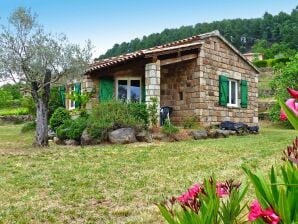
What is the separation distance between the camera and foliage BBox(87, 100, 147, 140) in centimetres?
1292

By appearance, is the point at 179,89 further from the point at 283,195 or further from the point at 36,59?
the point at 283,195

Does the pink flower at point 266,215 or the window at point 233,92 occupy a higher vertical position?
the window at point 233,92

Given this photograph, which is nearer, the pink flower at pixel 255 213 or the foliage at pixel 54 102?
the pink flower at pixel 255 213

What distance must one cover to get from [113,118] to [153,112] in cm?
172

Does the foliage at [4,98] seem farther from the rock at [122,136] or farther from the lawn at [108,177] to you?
the lawn at [108,177]

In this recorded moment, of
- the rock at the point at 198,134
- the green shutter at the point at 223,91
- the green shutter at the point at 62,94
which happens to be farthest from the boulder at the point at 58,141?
the green shutter at the point at 62,94

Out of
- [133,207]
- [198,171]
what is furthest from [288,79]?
[133,207]

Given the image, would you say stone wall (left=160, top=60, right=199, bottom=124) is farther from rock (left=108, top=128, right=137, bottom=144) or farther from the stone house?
rock (left=108, top=128, right=137, bottom=144)

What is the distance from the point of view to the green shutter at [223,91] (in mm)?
17234

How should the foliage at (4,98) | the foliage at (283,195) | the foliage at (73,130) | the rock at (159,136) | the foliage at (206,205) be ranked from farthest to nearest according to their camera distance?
the foliage at (4,98), the rock at (159,136), the foliage at (73,130), the foliage at (206,205), the foliage at (283,195)

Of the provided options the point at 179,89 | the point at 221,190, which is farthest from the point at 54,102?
the point at 221,190

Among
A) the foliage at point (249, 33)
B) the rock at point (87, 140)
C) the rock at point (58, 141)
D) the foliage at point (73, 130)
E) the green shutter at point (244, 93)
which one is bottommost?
the rock at point (58, 141)

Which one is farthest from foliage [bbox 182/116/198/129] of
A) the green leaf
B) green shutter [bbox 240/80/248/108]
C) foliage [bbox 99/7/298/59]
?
foliage [bbox 99/7/298/59]

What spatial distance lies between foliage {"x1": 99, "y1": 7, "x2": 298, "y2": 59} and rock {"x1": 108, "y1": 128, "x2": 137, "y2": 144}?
114 feet
